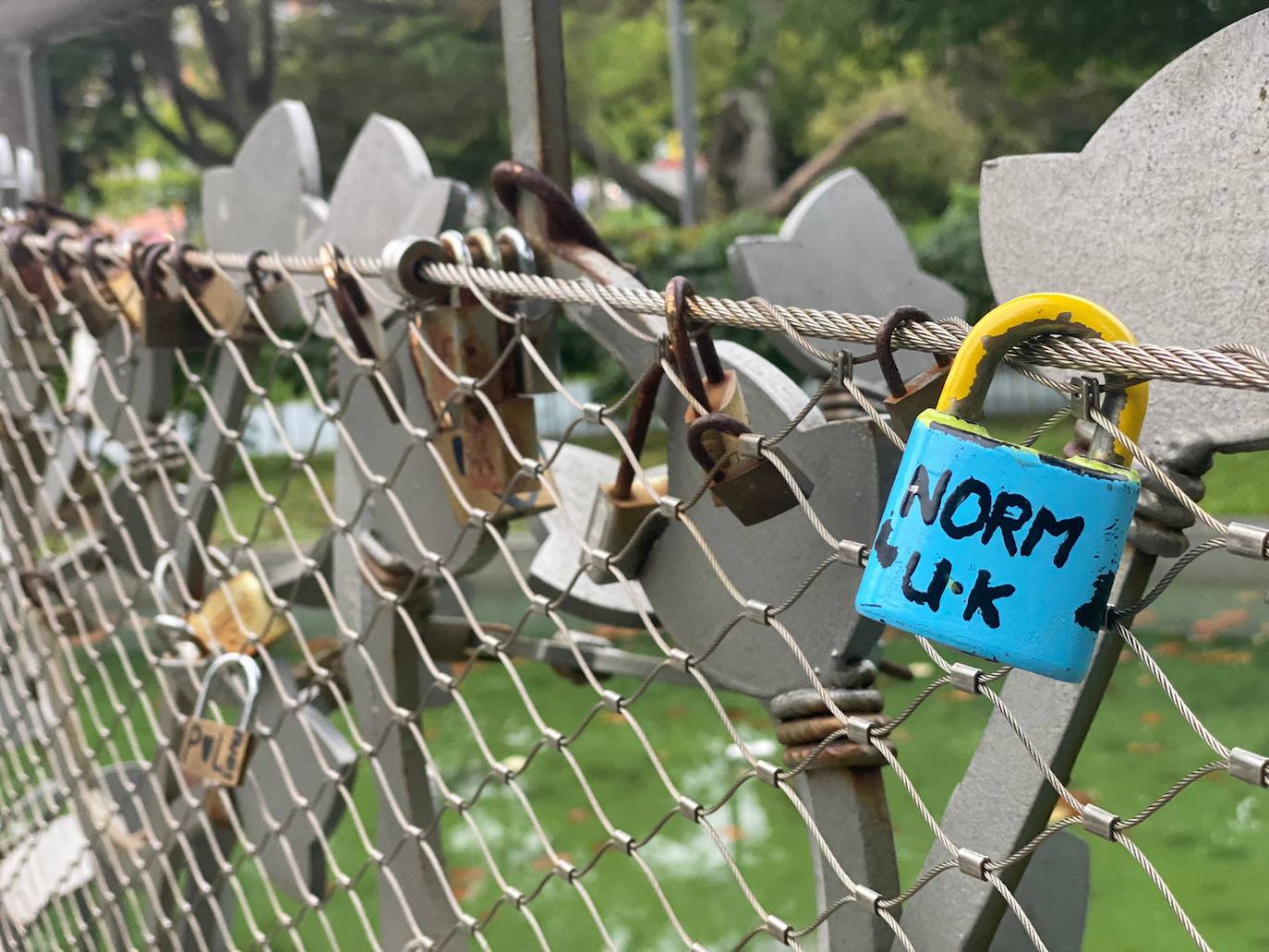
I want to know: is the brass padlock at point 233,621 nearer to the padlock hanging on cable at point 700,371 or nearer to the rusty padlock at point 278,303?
the rusty padlock at point 278,303

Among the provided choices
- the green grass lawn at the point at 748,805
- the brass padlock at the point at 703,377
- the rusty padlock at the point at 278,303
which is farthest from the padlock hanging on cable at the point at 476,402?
the green grass lawn at the point at 748,805

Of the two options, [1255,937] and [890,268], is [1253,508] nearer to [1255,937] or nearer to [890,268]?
[890,268]

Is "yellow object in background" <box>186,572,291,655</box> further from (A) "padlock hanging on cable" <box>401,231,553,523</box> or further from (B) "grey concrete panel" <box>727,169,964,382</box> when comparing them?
(B) "grey concrete panel" <box>727,169,964,382</box>

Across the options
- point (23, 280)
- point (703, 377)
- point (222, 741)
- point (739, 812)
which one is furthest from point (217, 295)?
point (739, 812)

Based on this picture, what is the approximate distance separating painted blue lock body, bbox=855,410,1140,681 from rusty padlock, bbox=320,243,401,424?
0.63m

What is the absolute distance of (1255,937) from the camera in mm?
2307

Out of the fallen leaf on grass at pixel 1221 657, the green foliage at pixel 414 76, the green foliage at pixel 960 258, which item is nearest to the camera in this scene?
the fallen leaf on grass at pixel 1221 657

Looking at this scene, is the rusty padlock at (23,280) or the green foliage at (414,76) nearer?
the rusty padlock at (23,280)

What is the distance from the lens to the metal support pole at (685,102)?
864cm

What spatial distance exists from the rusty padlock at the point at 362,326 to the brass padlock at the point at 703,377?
0.35 m

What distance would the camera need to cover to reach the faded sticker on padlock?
1224 mm

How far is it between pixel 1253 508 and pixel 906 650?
293 centimetres

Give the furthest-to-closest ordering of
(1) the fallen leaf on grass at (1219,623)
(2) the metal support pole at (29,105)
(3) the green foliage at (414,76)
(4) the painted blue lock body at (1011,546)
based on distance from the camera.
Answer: (3) the green foliage at (414,76), (1) the fallen leaf on grass at (1219,623), (2) the metal support pole at (29,105), (4) the painted blue lock body at (1011,546)

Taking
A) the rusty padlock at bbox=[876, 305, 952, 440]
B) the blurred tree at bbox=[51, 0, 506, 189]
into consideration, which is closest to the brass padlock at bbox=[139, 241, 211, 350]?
the rusty padlock at bbox=[876, 305, 952, 440]
